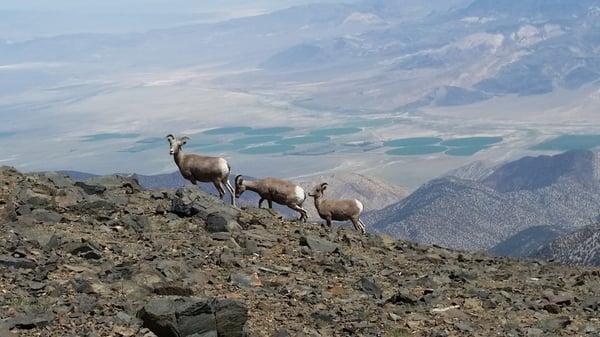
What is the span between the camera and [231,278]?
51.6 feet

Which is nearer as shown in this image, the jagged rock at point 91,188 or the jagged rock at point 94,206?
the jagged rock at point 94,206

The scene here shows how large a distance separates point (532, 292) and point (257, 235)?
20.5ft

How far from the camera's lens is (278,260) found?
1798cm

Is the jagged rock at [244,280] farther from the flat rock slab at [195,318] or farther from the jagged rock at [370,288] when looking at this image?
the flat rock slab at [195,318]

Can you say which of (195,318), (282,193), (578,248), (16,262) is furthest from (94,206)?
(578,248)

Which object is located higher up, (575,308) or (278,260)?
(278,260)

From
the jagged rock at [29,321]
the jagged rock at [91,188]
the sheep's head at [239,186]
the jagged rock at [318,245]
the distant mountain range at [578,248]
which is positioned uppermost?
the jagged rock at [91,188]

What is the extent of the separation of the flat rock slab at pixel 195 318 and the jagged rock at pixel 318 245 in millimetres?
6953

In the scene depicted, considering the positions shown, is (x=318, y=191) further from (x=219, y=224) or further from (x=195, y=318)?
(x=195, y=318)

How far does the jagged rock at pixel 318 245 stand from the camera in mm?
19422

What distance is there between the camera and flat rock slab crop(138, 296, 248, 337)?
12.0 metres

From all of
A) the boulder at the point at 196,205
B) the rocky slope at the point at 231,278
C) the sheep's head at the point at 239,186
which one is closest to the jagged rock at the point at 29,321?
the rocky slope at the point at 231,278

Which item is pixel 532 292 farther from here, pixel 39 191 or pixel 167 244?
pixel 39 191

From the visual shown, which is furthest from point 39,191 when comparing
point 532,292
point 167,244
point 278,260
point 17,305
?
point 532,292
